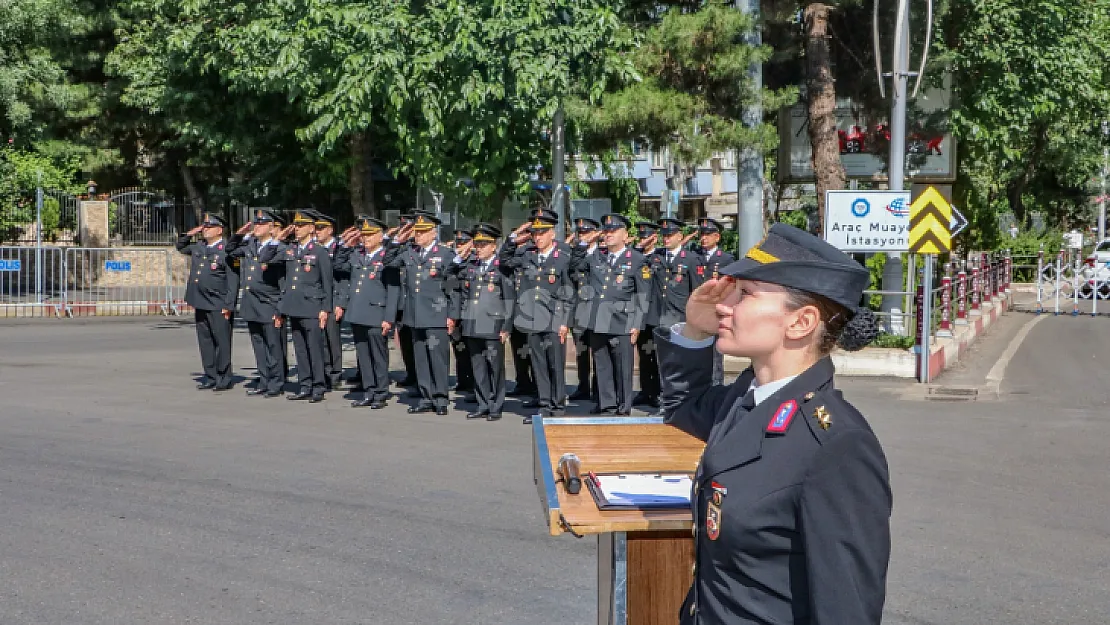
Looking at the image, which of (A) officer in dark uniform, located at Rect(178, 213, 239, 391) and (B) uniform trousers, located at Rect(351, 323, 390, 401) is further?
(A) officer in dark uniform, located at Rect(178, 213, 239, 391)

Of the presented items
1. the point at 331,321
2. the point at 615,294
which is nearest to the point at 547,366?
the point at 615,294

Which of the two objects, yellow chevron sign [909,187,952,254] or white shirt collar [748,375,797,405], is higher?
yellow chevron sign [909,187,952,254]

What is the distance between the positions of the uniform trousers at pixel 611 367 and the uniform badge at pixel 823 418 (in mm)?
9315

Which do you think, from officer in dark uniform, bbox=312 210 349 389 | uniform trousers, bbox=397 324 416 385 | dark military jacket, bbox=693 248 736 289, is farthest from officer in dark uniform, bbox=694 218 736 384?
officer in dark uniform, bbox=312 210 349 389

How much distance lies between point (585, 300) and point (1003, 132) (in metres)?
12.9

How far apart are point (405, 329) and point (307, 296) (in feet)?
3.77

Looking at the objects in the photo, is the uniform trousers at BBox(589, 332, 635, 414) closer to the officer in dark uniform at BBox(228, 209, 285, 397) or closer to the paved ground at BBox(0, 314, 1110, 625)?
the paved ground at BBox(0, 314, 1110, 625)

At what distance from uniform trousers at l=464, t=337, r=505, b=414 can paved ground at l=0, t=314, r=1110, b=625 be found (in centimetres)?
36

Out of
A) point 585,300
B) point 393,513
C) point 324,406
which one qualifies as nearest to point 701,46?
point 585,300

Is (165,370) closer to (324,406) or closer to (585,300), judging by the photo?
(324,406)

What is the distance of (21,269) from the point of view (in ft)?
87.9

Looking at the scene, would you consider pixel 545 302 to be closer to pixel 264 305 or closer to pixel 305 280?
pixel 305 280

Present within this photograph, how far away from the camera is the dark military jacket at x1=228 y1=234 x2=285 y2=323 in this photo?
13.2 meters

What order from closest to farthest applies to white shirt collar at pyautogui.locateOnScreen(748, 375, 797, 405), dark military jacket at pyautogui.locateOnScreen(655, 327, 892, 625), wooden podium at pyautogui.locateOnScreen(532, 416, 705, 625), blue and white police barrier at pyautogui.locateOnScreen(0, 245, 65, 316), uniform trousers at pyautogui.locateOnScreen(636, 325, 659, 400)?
1. dark military jacket at pyautogui.locateOnScreen(655, 327, 892, 625)
2. white shirt collar at pyautogui.locateOnScreen(748, 375, 797, 405)
3. wooden podium at pyautogui.locateOnScreen(532, 416, 705, 625)
4. uniform trousers at pyautogui.locateOnScreen(636, 325, 659, 400)
5. blue and white police barrier at pyautogui.locateOnScreen(0, 245, 65, 316)
